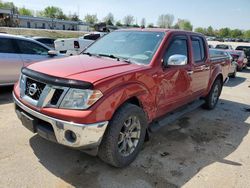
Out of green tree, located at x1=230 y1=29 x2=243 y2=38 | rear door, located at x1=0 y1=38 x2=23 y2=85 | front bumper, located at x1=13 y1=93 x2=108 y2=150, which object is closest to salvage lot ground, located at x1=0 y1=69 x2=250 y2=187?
front bumper, located at x1=13 y1=93 x2=108 y2=150

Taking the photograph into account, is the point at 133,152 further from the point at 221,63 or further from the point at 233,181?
the point at 221,63

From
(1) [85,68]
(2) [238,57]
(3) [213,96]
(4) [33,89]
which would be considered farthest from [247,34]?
(4) [33,89]

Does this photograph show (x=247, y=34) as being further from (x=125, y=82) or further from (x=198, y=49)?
(x=125, y=82)

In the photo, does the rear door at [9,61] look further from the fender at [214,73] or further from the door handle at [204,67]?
the fender at [214,73]

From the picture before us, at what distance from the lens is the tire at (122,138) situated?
10.8ft

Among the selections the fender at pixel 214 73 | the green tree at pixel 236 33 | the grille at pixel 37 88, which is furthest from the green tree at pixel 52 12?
the grille at pixel 37 88

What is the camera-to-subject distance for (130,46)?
4.41m

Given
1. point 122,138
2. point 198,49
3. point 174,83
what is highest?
point 198,49

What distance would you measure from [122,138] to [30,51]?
5044mm

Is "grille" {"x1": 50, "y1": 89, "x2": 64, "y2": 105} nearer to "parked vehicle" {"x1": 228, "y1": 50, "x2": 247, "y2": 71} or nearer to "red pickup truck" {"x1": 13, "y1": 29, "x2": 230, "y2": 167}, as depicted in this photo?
"red pickup truck" {"x1": 13, "y1": 29, "x2": 230, "y2": 167}

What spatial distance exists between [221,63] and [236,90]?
380cm

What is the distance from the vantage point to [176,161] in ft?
13.1

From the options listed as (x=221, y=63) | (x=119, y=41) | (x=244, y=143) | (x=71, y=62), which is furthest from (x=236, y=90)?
(x=71, y=62)

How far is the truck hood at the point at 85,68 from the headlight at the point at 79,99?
16 centimetres
